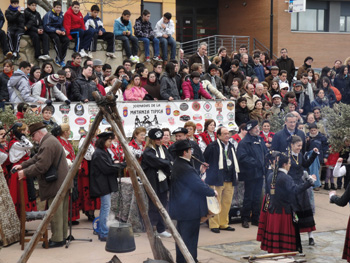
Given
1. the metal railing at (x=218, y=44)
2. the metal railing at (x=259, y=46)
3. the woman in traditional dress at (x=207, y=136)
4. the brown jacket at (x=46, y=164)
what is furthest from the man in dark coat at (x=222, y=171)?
the metal railing at (x=259, y=46)

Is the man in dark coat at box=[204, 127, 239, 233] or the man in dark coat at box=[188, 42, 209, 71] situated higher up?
the man in dark coat at box=[188, 42, 209, 71]

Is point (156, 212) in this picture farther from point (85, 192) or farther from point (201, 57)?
point (201, 57)

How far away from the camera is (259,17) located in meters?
31.7

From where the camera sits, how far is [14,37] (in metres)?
14.0

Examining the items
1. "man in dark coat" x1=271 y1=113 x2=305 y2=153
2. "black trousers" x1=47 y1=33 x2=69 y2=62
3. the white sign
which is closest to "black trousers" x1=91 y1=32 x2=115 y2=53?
"black trousers" x1=47 y1=33 x2=69 y2=62

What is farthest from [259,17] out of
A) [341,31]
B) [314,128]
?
[314,128]

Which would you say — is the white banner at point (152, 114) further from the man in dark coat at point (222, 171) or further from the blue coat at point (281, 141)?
the blue coat at point (281, 141)

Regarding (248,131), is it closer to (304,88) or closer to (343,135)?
(343,135)

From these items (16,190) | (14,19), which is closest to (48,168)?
(16,190)

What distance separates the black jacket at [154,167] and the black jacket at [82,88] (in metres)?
2.93

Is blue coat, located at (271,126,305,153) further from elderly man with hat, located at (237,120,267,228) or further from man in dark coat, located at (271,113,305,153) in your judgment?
elderly man with hat, located at (237,120,267,228)

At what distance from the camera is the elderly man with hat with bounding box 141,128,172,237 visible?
415 inches

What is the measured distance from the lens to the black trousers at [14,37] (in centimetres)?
1391

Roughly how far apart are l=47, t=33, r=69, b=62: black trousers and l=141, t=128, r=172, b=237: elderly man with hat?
5042mm
